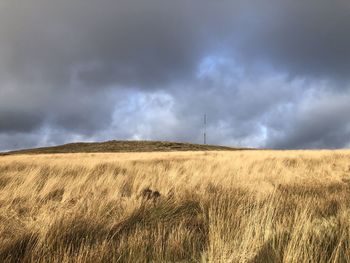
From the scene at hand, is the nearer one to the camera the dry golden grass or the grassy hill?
the dry golden grass

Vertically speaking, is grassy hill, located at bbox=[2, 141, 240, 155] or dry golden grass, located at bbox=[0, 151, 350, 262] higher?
grassy hill, located at bbox=[2, 141, 240, 155]

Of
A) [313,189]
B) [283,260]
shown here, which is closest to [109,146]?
[313,189]

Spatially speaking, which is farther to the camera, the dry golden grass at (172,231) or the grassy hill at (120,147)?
the grassy hill at (120,147)

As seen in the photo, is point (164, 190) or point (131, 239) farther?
point (164, 190)

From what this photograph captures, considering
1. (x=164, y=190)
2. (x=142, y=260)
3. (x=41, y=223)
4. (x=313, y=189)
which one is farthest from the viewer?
(x=313, y=189)

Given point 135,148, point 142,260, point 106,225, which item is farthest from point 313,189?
point 135,148

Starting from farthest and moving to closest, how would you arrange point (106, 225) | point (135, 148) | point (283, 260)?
point (135, 148) < point (106, 225) < point (283, 260)

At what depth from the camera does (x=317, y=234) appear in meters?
4.53

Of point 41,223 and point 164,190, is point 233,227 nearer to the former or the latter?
point 41,223

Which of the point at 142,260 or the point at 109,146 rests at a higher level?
the point at 109,146

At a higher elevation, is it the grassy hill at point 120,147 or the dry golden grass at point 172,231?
the grassy hill at point 120,147

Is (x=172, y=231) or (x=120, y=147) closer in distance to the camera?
(x=172, y=231)

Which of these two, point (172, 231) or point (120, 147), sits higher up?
point (120, 147)

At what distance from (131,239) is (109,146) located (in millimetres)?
76298
